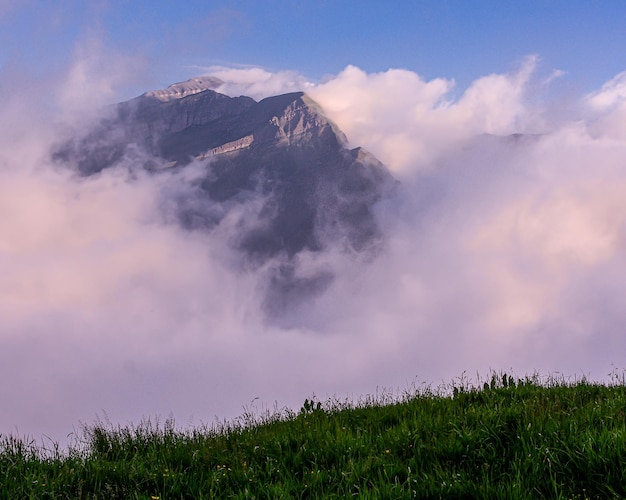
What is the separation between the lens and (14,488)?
4.95 meters

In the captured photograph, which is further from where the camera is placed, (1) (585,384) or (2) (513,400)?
(1) (585,384)

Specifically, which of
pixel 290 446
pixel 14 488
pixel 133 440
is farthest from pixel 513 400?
pixel 14 488

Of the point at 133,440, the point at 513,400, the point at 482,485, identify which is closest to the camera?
the point at 482,485

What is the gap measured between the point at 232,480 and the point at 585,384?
6611 mm

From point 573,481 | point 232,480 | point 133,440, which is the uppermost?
point 133,440

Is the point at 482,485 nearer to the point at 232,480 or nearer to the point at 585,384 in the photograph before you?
the point at 232,480

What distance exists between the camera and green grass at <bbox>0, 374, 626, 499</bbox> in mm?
4465

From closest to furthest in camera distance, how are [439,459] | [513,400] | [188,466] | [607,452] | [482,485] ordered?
[482,485] < [607,452] < [439,459] < [188,466] < [513,400]

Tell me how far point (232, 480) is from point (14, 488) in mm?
2107

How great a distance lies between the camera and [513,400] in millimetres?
7633

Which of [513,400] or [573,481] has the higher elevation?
[513,400]

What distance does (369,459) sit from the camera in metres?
5.13

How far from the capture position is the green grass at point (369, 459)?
14.6 ft

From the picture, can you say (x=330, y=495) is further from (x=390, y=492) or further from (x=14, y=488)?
(x=14, y=488)
